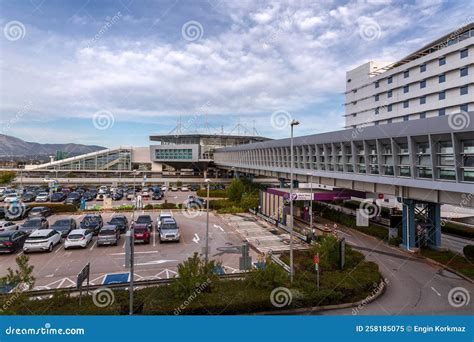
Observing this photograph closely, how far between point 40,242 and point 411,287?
1793cm

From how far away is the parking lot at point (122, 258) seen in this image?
13453 mm

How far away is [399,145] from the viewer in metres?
16.4

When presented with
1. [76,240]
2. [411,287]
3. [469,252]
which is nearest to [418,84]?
[469,252]

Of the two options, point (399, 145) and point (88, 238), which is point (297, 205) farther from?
point (88, 238)

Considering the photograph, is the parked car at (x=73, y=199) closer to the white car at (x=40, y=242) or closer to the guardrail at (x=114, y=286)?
the white car at (x=40, y=242)

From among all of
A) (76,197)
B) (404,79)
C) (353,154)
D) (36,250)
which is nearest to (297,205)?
(353,154)

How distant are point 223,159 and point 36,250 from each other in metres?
47.3

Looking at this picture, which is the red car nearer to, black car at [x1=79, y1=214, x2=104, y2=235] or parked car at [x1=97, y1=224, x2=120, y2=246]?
parked car at [x1=97, y1=224, x2=120, y2=246]

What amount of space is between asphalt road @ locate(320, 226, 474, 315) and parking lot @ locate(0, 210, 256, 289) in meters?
6.28

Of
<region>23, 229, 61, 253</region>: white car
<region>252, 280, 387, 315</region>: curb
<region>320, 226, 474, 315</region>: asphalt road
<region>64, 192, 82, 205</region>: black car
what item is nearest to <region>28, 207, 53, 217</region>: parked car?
<region>64, 192, 82, 205</region>: black car

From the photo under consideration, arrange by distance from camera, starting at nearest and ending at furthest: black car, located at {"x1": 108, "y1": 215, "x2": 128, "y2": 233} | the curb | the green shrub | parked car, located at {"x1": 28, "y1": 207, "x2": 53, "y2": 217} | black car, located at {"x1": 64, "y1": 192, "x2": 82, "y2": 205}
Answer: the curb → the green shrub → black car, located at {"x1": 108, "y1": 215, "x2": 128, "y2": 233} → parked car, located at {"x1": 28, "y1": 207, "x2": 53, "y2": 217} → black car, located at {"x1": 64, "y1": 192, "x2": 82, "y2": 205}

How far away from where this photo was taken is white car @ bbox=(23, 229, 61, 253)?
16.2 meters

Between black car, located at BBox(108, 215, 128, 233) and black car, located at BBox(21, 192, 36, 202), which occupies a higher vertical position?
black car, located at BBox(21, 192, 36, 202)

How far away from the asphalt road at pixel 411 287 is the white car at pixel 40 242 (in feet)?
48.0
